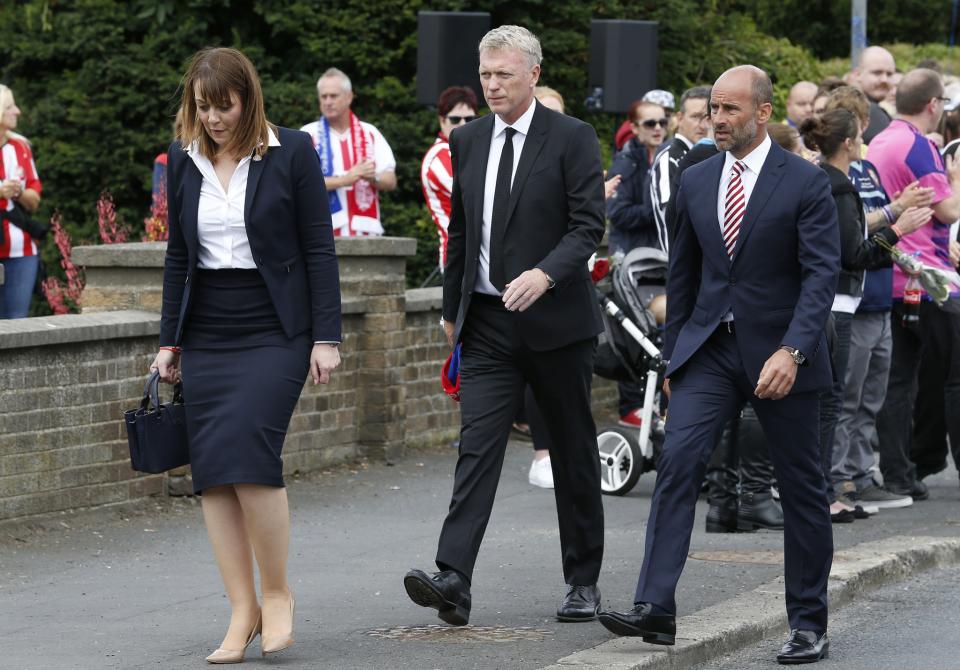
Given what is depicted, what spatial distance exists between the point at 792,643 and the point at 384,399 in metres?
5.14

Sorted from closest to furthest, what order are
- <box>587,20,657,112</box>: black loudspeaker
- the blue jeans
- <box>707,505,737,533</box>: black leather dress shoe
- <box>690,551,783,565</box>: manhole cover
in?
<box>690,551,783,565</box>: manhole cover, <box>707,505,737,533</box>: black leather dress shoe, the blue jeans, <box>587,20,657,112</box>: black loudspeaker

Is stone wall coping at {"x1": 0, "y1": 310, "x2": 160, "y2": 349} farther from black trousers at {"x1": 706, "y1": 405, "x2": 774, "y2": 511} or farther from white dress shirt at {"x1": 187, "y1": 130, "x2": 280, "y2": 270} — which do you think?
black trousers at {"x1": 706, "y1": 405, "x2": 774, "y2": 511}

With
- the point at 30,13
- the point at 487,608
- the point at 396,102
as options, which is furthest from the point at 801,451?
the point at 30,13

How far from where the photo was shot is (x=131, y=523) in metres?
9.55

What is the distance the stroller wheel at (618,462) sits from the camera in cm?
1062

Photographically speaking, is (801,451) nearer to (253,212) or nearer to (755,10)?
(253,212)

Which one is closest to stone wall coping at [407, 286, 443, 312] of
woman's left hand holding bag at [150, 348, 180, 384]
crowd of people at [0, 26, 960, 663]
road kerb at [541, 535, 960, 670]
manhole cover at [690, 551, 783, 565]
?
manhole cover at [690, 551, 783, 565]

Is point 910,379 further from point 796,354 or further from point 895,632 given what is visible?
point 796,354

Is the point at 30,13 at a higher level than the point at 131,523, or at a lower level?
higher

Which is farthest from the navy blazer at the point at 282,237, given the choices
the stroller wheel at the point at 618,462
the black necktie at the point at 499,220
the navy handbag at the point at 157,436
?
the stroller wheel at the point at 618,462

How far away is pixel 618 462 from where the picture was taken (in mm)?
10688

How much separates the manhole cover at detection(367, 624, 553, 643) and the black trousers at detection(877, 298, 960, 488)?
14.4ft

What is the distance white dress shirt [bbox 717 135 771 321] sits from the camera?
6.79 m

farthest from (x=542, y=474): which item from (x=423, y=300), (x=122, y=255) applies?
(x=122, y=255)
